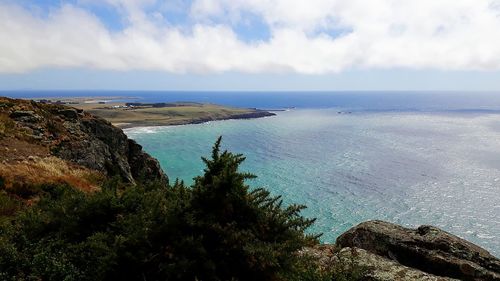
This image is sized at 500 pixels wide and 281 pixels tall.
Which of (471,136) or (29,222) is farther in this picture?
(471,136)

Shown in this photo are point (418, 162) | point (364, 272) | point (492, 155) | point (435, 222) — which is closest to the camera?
point (364, 272)

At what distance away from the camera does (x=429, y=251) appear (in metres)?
12.9

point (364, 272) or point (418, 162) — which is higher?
point (364, 272)

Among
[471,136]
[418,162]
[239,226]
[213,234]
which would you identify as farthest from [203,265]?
[471,136]

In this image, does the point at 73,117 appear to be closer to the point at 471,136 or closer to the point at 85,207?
the point at 85,207

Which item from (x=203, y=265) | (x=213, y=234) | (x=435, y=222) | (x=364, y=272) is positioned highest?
(x=213, y=234)

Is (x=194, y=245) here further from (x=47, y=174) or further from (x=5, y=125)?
(x=5, y=125)

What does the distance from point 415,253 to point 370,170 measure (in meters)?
77.2

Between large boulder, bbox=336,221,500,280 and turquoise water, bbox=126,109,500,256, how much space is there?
34801mm

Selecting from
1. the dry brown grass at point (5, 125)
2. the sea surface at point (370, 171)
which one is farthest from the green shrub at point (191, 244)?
the sea surface at point (370, 171)

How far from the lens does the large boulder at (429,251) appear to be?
1225 cm

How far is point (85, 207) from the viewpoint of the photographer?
11.4 metres

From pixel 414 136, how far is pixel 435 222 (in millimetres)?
95335

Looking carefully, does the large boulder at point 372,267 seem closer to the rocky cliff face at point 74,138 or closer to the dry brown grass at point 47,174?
the dry brown grass at point 47,174
